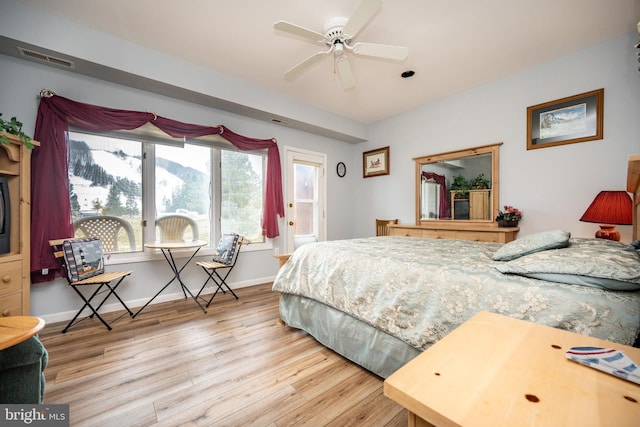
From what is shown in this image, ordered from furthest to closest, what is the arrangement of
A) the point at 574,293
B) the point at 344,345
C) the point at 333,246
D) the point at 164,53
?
1. the point at 164,53
2. the point at 333,246
3. the point at 344,345
4. the point at 574,293

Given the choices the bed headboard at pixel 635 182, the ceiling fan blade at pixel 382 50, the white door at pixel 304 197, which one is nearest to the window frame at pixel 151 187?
the white door at pixel 304 197

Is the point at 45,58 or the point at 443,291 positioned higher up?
the point at 45,58

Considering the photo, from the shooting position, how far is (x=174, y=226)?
10.7 feet

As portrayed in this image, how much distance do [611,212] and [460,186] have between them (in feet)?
5.06

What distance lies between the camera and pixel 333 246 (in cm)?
232

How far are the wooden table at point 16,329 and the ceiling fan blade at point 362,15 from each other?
2345mm

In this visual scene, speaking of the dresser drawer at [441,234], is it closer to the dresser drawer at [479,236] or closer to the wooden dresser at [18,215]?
the dresser drawer at [479,236]

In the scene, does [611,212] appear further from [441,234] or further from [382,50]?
[382,50]

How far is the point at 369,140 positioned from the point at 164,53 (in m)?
3.40

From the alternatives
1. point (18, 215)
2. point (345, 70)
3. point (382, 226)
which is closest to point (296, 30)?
point (345, 70)

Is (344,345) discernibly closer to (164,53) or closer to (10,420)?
(10,420)

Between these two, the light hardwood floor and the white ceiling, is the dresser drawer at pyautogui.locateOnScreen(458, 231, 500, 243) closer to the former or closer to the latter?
the white ceiling

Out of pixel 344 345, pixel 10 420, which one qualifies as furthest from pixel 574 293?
pixel 10 420

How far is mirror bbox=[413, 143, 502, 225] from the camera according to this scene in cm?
339
